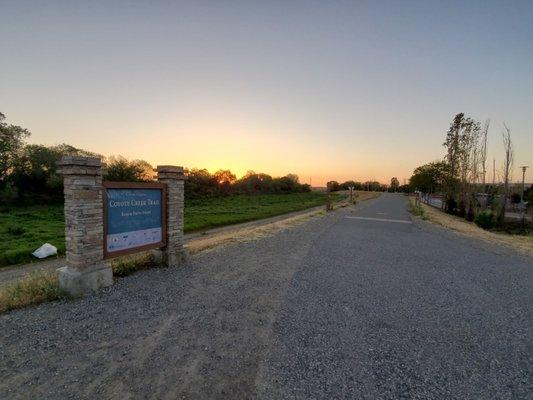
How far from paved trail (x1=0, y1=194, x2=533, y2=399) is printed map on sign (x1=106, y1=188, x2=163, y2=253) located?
0.87 m

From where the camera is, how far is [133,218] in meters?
6.73

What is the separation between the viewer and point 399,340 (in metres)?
4.16

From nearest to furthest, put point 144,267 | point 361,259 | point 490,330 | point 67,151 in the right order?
point 490,330
point 144,267
point 361,259
point 67,151

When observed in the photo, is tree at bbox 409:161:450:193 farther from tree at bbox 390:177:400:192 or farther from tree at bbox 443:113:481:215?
tree at bbox 390:177:400:192

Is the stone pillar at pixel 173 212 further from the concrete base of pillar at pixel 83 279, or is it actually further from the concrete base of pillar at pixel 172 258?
the concrete base of pillar at pixel 83 279

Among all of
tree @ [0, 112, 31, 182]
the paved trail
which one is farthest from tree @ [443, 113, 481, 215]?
tree @ [0, 112, 31, 182]

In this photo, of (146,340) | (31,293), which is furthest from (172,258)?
(146,340)

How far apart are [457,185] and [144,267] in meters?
37.1

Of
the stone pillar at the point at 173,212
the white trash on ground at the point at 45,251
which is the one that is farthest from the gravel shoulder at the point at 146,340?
the white trash on ground at the point at 45,251

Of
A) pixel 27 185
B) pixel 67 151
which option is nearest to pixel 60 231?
pixel 27 185

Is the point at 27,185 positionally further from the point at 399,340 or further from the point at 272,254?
the point at 399,340

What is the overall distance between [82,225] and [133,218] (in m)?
1.30

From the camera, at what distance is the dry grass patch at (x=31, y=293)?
4.86m

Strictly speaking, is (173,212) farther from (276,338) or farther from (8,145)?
(8,145)
